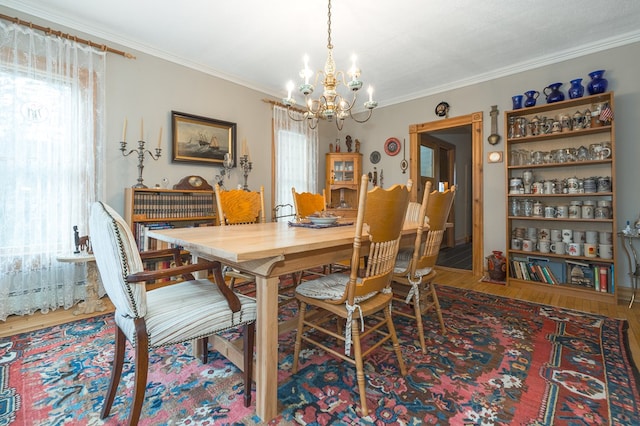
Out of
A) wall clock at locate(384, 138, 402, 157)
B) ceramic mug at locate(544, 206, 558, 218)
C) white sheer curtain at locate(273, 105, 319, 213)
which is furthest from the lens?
wall clock at locate(384, 138, 402, 157)

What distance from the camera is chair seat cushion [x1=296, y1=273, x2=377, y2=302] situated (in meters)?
1.54

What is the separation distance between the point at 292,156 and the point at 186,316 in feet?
12.0

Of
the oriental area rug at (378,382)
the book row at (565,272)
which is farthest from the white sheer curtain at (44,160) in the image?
the book row at (565,272)

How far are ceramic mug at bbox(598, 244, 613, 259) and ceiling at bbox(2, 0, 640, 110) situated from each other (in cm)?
206

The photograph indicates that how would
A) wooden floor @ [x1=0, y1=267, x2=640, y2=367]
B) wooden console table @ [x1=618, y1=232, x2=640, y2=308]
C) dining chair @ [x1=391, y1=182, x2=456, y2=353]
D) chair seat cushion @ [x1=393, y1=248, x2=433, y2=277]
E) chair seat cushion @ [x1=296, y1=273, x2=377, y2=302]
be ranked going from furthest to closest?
wooden console table @ [x1=618, y1=232, x2=640, y2=308] < wooden floor @ [x1=0, y1=267, x2=640, y2=367] < chair seat cushion @ [x1=393, y1=248, x2=433, y2=277] < dining chair @ [x1=391, y1=182, x2=456, y2=353] < chair seat cushion @ [x1=296, y1=273, x2=377, y2=302]

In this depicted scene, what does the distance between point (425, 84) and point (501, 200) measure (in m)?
1.90

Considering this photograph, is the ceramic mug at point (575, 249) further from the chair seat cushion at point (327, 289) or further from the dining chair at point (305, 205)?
the chair seat cushion at point (327, 289)

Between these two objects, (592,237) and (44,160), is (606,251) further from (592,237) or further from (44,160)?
(44,160)

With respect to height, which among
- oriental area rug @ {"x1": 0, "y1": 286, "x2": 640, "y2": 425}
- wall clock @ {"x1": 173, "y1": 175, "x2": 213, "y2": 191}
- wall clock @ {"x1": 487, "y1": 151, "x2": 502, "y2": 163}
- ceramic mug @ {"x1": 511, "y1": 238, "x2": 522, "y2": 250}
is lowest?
oriental area rug @ {"x1": 0, "y1": 286, "x2": 640, "y2": 425}

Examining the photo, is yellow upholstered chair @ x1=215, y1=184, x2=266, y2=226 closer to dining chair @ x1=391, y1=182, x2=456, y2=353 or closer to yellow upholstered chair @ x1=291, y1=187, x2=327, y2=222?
yellow upholstered chair @ x1=291, y1=187, x2=327, y2=222

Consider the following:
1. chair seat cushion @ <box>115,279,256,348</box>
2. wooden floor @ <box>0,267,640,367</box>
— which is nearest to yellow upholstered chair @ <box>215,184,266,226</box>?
chair seat cushion @ <box>115,279,256,348</box>

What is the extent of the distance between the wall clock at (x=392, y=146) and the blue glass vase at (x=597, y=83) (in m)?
2.27

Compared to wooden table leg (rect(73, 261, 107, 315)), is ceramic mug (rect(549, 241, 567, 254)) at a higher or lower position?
higher

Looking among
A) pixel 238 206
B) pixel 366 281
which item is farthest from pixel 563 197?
pixel 238 206
